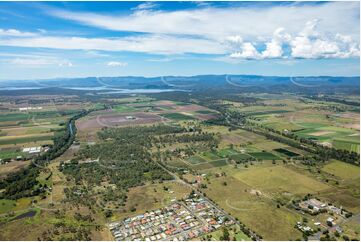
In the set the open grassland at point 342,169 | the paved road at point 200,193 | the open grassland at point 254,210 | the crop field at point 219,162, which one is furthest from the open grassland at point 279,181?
the paved road at point 200,193

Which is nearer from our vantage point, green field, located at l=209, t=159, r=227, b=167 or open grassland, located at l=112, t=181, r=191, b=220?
open grassland, located at l=112, t=181, r=191, b=220

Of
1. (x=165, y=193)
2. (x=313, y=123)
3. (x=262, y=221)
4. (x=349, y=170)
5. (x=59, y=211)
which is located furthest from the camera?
(x=313, y=123)

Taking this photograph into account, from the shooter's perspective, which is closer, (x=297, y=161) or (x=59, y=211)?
(x=59, y=211)

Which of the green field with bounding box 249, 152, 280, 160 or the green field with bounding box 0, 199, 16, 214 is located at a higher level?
the green field with bounding box 249, 152, 280, 160

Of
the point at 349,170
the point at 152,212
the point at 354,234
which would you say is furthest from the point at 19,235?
the point at 349,170

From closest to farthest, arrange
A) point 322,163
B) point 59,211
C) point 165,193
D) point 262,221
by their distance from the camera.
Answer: point 262,221 < point 59,211 < point 165,193 < point 322,163

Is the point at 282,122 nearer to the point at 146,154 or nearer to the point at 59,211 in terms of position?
the point at 146,154

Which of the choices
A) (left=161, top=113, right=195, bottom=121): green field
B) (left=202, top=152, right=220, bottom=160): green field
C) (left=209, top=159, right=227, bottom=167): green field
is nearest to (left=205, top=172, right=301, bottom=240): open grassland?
(left=209, top=159, right=227, bottom=167): green field

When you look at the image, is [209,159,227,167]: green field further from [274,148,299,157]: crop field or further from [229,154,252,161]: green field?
[274,148,299,157]: crop field

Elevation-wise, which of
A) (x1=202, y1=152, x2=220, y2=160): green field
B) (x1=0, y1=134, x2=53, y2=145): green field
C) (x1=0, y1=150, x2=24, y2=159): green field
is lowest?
(x1=202, y1=152, x2=220, y2=160): green field

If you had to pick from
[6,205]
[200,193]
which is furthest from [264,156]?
[6,205]

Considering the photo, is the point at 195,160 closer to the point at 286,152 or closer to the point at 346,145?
the point at 286,152
